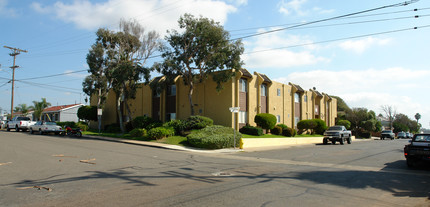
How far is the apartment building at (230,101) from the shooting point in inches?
1059

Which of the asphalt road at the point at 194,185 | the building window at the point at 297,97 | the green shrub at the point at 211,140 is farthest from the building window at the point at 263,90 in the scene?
the asphalt road at the point at 194,185

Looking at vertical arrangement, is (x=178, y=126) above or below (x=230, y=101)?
below

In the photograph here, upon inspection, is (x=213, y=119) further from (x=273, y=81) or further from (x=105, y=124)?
(x=105, y=124)

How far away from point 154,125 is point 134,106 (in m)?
10.9

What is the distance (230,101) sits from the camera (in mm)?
26188

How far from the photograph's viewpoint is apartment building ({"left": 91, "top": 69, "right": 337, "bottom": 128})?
26.9m

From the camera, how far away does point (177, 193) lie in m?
6.80

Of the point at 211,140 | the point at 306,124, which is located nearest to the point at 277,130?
the point at 306,124

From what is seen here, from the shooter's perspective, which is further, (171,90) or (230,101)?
(171,90)

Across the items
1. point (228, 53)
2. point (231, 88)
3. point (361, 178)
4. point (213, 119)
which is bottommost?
A: point (361, 178)

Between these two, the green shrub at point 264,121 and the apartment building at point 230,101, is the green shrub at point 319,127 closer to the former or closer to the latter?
the apartment building at point 230,101

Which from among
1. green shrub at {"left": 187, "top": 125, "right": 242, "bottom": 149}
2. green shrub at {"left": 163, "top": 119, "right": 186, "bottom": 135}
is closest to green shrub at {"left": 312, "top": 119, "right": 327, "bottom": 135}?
green shrub at {"left": 187, "top": 125, "right": 242, "bottom": 149}

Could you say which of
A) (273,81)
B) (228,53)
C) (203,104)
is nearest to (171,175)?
(228,53)

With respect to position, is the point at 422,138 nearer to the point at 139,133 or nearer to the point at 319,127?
the point at 139,133
